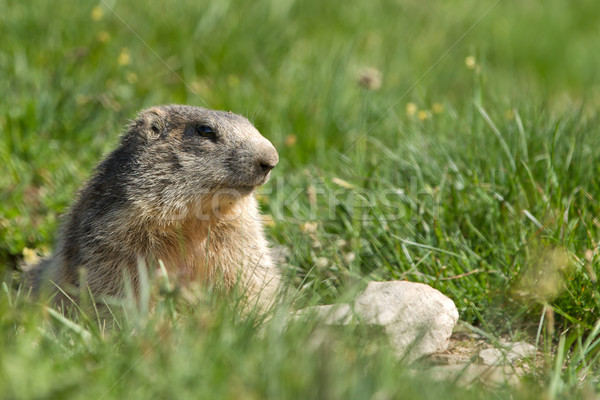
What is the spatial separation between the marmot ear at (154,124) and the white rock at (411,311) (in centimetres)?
167

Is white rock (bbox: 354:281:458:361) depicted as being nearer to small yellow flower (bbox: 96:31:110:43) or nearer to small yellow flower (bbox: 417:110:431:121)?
small yellow flower (bbox: 417:110:431:121)

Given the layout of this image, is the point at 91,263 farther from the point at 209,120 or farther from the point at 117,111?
the point at 117,111

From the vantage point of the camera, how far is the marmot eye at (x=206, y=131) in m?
4.10

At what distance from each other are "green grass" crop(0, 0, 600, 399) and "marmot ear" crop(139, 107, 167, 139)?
1.16 m

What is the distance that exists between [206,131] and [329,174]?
1.45 m

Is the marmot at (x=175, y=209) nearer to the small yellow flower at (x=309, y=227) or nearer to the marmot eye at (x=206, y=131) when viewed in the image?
the marmot eye at (x=206, y=131)

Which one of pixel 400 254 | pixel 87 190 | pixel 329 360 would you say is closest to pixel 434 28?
pixel 400 254

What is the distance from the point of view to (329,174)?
5281 mm

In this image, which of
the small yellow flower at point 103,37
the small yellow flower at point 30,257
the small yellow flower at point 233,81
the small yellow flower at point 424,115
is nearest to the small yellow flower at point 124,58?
the small yellow flower at point 103,37

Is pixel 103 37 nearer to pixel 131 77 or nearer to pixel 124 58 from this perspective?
pixel 124 58

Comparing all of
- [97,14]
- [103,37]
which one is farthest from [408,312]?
[97,14]

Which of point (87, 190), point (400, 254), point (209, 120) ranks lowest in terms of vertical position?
point (400, 254)

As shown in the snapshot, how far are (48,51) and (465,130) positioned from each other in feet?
12.3

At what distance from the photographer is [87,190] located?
13.9 feet
